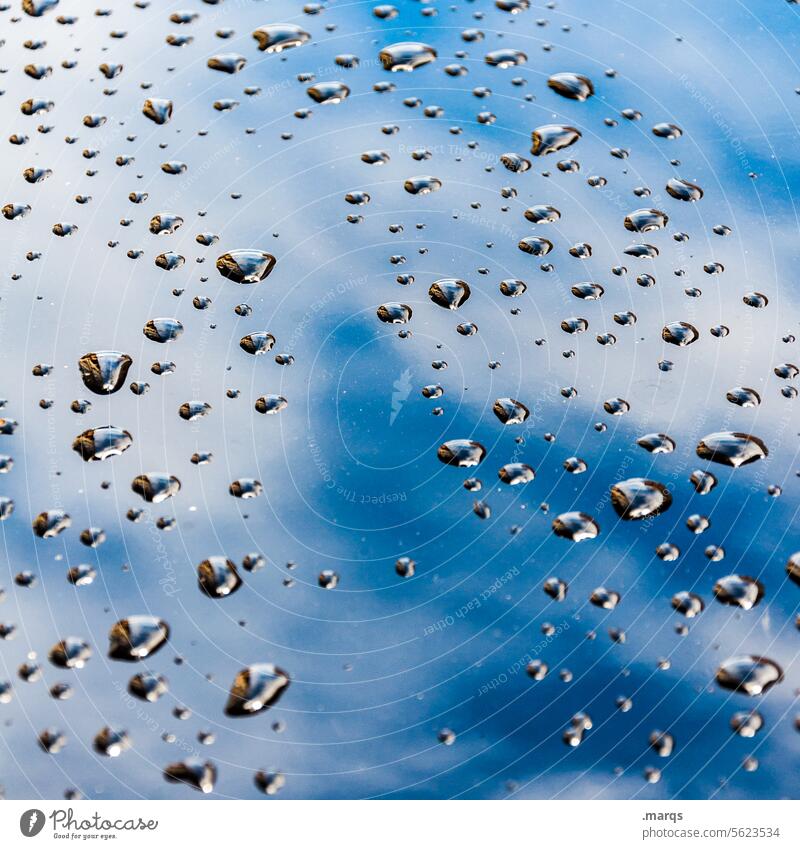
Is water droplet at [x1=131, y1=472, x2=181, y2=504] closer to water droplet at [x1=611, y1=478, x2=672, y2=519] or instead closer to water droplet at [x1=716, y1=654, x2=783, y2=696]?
water droplet at [x1=611, y1=478, x2=672, y2=519]

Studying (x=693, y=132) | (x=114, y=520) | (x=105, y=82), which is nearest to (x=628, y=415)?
(x=693, y=132)

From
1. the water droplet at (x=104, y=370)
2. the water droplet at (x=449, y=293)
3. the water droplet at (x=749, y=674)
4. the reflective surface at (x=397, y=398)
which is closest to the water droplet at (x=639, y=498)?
the reflective surface at (x=397, y=398)

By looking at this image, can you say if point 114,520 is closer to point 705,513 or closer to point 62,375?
point 62,375

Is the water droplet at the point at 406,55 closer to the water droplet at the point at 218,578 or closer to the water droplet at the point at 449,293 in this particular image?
the water droplet at the point at 449,293

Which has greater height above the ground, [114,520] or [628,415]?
[628,415]

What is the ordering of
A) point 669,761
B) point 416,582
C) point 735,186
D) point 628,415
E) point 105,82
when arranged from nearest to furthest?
1. point 669,761
2. point 416,582
3. point 628,415
4. point 735,186
5. point 105,82
